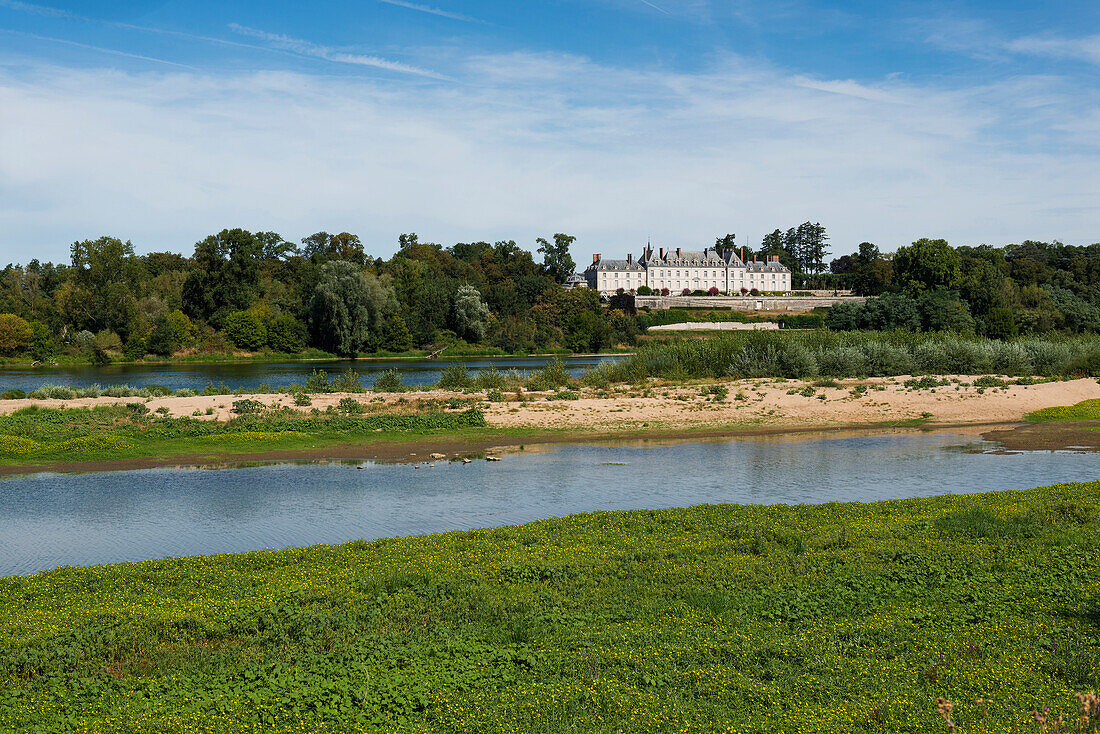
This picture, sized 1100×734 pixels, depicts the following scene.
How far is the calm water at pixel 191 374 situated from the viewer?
173ft

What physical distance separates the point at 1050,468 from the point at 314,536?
1830 cm

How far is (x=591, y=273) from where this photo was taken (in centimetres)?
16300

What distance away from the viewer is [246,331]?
86.9 meters

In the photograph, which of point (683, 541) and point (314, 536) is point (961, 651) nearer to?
point (683, 541)

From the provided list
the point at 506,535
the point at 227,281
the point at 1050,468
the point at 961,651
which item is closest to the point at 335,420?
the point at 506,535

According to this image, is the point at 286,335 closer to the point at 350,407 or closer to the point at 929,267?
the point at 350,407

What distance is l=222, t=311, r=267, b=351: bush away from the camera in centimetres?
8662

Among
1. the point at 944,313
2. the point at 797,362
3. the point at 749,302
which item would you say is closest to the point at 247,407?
the point at 797,362

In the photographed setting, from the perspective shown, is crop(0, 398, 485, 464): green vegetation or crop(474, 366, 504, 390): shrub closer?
crop(0, 398, 485, 464): green vegetation

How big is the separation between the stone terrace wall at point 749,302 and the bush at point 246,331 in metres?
56.6

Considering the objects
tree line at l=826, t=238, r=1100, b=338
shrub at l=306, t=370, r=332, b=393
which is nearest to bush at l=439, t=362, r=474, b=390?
shrub at l=306, t=370, r=332, b=393

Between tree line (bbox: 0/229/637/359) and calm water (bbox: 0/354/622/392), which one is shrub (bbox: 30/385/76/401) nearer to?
calm water (bbox: 0/354/622/392)

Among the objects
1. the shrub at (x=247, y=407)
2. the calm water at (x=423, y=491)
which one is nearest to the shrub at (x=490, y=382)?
the shrub at (x=247, y=407)

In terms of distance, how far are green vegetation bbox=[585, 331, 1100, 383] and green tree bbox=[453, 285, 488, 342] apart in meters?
52.8
